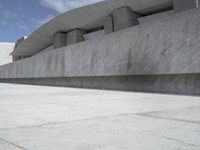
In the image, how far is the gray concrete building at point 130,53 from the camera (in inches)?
406

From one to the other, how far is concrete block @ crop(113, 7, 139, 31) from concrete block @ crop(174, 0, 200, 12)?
191 inches

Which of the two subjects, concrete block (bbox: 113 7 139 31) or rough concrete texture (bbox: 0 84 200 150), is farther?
concrete block (bbox: 113 7 139 31)

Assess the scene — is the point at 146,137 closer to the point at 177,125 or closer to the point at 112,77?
the point at 177,125

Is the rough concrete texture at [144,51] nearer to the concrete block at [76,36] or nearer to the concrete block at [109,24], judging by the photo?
the concrete block at [109,24]

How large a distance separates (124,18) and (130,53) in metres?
11.7

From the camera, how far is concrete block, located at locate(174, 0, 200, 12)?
18.3 metres

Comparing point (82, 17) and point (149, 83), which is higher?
point (82, 17)

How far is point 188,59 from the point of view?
32.8 ft

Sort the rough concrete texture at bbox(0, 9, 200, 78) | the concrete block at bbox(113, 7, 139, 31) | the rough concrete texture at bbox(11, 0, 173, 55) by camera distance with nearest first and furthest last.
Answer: the rough concrete texture at bbox(0, 9, 200, 78) → the rough concrete texture at bbox(11, 0, 173, 55) → the concrete block at bbox(113, 7, 139, 31)

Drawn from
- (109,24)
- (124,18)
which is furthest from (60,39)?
(124,18)

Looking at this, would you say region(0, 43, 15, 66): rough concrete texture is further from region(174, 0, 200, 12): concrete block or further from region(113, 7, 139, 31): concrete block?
region(174, 0, 200, 12): concrete block

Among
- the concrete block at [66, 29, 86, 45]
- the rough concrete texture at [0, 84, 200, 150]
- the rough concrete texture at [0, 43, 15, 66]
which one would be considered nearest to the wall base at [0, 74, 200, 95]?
the rough concrete texture at [0, 84, 200, 150]

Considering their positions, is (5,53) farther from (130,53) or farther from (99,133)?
(99,133)

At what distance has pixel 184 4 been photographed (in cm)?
1905
